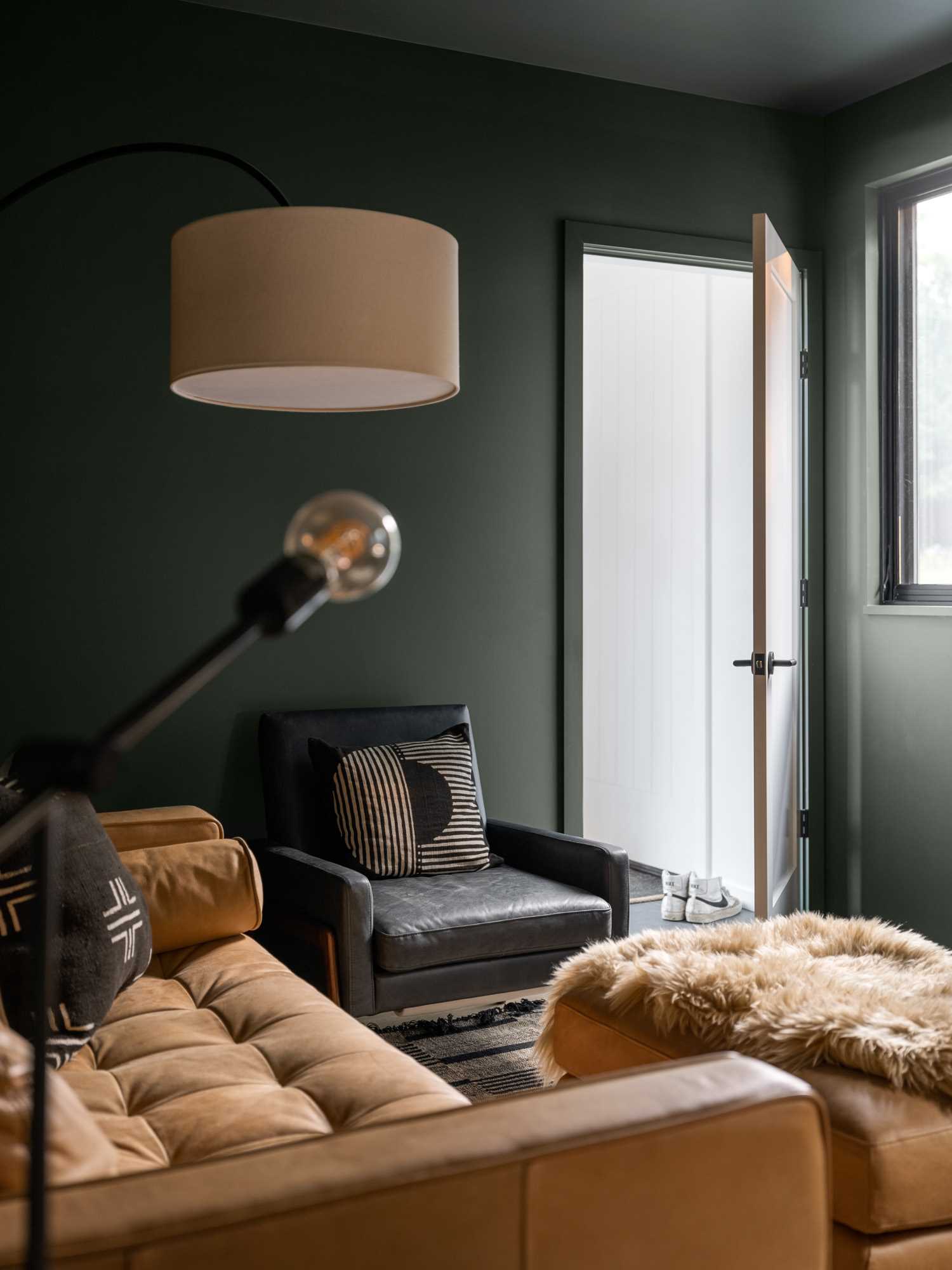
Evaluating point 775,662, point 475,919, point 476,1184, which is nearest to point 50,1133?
point 476,1184

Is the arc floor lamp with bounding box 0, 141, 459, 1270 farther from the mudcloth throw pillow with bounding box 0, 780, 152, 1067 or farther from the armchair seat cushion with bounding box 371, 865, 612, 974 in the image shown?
the armchair seat cushion with bounding box 371, 865, 612, 974

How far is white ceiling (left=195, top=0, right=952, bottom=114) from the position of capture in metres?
3.64

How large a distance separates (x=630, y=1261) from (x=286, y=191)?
3.28 meters

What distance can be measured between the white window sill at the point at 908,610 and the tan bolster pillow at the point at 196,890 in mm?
2451

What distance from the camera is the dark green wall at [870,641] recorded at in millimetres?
4062

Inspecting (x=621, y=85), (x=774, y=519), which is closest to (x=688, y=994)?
(x=774, y=519)

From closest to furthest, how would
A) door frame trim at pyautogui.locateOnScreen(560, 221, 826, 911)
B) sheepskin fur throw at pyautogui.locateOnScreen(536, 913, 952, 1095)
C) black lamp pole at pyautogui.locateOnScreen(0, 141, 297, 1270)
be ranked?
1. black lamp pole at pyautogui.locateOnScreen(0, 141, 297, 1270)
2. sheepskin fur throw at pyautogui.locateOnScreen(536, 913, 952, 1095)
3. door frame trim at pyautogui.locateOnScreen(560, 221, 826, 911)

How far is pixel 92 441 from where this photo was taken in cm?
348

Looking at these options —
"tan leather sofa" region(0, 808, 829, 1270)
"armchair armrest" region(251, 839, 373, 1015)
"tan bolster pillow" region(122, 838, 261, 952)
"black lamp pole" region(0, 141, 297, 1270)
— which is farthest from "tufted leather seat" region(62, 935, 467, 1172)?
"black lamp pole" region(0, 141, 297, 1270)

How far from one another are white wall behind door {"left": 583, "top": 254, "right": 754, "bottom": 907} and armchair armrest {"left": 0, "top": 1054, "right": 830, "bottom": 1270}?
3733 millimetres

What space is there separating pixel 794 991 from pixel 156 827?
152 centimetres

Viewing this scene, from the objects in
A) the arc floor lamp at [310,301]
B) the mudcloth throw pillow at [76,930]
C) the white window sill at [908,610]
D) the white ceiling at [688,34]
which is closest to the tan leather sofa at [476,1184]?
the mudcloth throw pillow at [76,930]

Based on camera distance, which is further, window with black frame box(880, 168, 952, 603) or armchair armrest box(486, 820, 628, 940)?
window with black frame box(880, 168, 952, 603)

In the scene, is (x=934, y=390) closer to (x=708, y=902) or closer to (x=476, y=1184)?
(x=708, y=902)
